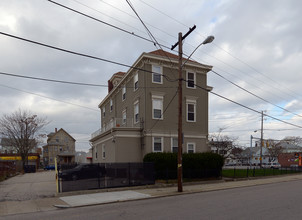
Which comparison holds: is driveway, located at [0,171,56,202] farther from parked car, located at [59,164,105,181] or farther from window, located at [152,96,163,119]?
window, located at [152,96,163,119]

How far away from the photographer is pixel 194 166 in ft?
69.8

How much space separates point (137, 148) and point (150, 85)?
5.59 m

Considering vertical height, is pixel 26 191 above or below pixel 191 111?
below

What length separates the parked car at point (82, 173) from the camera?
50.3 feet

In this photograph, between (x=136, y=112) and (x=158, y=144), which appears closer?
(x=158, y=144)

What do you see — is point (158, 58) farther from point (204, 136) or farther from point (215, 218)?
point (215, 218)

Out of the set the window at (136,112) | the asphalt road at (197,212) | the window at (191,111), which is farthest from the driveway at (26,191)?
the window at (191,111)

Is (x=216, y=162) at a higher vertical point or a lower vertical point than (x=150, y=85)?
lower

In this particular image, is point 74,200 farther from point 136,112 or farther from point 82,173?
point 136,112

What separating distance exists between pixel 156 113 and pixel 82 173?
10.1m

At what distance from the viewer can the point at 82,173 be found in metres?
15.6

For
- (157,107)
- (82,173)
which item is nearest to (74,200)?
(82,173)

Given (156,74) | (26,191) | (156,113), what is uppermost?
(156,74)

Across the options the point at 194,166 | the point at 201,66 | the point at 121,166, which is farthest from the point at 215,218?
the point at 201,66
